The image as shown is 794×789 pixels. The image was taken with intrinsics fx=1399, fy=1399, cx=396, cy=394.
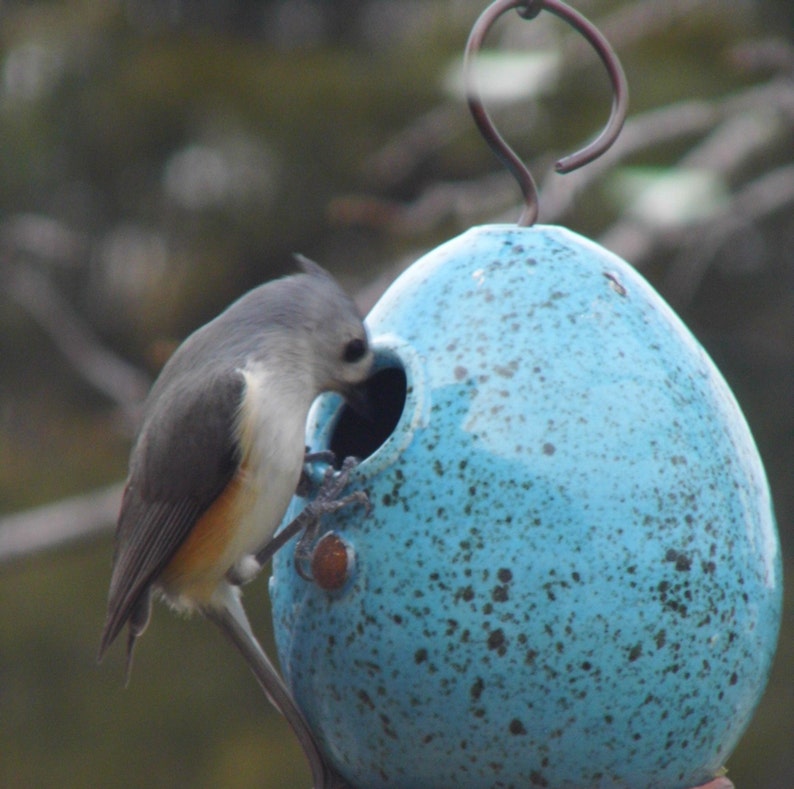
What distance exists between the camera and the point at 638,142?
4.43 metres

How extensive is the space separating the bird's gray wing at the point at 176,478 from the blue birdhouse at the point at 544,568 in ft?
0.89

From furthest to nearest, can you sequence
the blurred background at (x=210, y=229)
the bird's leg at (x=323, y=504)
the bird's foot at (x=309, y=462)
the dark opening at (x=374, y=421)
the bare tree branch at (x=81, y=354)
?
the blurred background at (x=210, y=229)
the bare tree branch at (x=81, y=354)
the dark opening at (x=374, y=421)
the bird's foot at (x=309, y=462)
the bird's leg at (x=323, y=504)

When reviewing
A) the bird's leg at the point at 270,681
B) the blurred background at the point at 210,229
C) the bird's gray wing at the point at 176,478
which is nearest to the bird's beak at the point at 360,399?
the bird's gray wing at the point at 176,478

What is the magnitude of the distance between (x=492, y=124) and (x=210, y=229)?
14.8 feet

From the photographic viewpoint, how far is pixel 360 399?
101 inches

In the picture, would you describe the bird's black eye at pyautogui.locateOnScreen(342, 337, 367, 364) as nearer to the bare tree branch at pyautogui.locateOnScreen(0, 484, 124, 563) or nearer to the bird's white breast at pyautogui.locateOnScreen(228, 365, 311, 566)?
the bird's white breast at pyautogui.locateOnScreen(228, 365, 311, 566)

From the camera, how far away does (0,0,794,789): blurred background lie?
5465 mm

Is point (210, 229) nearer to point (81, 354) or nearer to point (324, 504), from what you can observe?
point (81, 354)

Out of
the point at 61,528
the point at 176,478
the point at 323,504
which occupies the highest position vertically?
the point at 323,504

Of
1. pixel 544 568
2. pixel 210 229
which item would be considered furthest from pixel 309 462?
pixel 210 229

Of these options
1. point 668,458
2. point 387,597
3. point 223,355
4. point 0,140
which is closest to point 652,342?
point 668,458

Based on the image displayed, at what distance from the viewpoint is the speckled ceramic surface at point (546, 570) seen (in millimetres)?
→ 2135

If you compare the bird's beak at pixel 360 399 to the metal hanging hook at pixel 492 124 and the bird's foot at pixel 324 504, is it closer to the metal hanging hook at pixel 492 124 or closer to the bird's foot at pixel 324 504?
the bird's foot at pixel 324 504

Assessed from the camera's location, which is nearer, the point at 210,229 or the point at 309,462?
the point at 309,462
